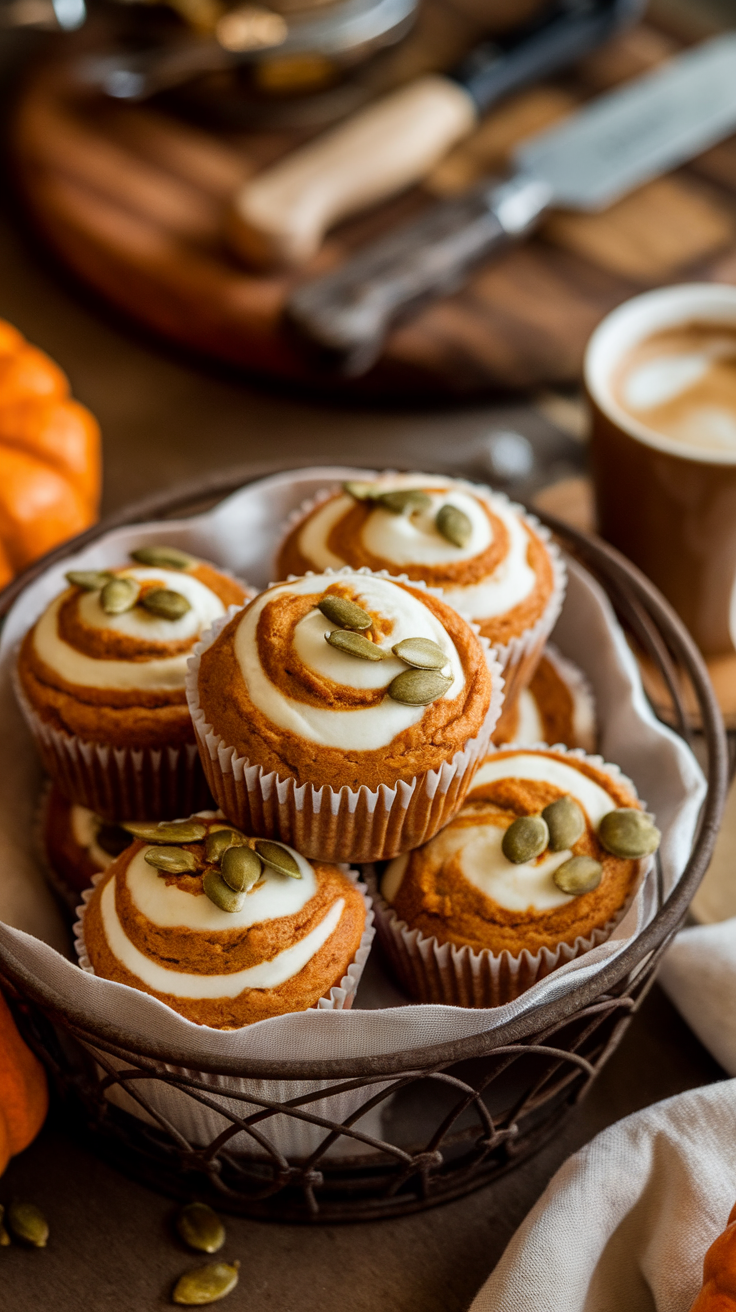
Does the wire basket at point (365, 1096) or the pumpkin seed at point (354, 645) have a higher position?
the pumpkin seed at point (354, 645)

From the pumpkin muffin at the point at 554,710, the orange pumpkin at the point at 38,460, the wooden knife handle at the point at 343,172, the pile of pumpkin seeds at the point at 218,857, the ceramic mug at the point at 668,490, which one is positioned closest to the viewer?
the pile of pumpkin seeds at the point at 218,857

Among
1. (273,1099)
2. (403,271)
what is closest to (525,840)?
(273,1099)

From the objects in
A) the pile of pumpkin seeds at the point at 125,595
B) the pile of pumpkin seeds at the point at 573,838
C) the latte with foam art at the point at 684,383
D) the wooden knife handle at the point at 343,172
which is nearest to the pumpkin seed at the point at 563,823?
the pile of pumpkin seeds at the point at 573,838

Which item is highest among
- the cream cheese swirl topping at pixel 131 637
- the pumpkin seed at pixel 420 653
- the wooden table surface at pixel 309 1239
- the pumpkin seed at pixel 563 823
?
the pumpkin seed at pixel 420 653

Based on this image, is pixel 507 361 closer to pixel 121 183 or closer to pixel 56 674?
pixel 121 183

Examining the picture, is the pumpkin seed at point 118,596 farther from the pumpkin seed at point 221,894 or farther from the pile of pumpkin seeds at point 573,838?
the pile of pumpkin seeds at point 573,838

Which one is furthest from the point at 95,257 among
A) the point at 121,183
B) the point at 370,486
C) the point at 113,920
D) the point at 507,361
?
the point at 113,920

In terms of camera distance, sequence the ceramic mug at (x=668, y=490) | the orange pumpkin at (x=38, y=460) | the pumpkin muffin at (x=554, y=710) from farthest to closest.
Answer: the orange pumpkin at (x=38, y=460), the ceramic mug at (x=668, y=490), the pumpkin muffin at (x=554, y=710)
